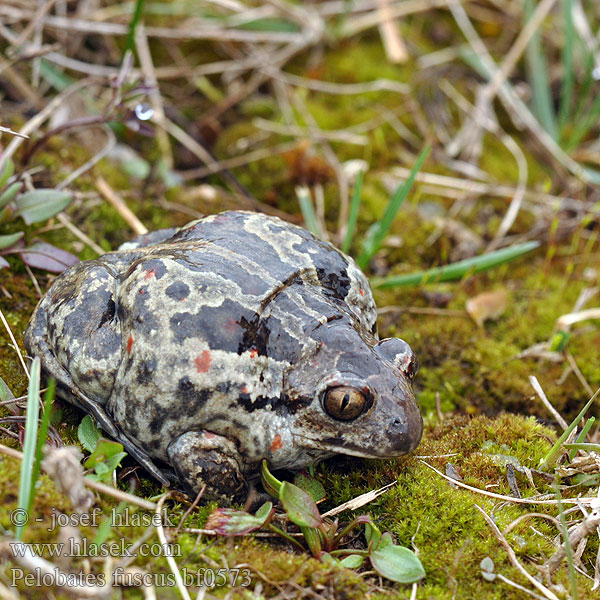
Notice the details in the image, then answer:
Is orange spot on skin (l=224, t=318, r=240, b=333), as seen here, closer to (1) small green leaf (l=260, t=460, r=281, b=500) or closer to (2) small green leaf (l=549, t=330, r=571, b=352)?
(1) small green leaf (l=260, t=460, r=281, b=500)

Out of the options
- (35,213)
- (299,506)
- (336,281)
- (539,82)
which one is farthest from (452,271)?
(539,82)

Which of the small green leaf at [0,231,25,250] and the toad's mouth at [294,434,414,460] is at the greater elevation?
the small green leaf at [0,231,25,250]

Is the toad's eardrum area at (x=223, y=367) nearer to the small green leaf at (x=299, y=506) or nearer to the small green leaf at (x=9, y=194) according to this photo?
the small green leaf at (x=299, y=506)

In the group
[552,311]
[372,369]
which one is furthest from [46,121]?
[552,311]

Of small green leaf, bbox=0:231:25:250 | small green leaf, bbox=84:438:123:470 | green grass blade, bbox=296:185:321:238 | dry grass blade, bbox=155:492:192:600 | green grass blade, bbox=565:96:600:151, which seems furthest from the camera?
green grass blade, bbox=565:96:600:151

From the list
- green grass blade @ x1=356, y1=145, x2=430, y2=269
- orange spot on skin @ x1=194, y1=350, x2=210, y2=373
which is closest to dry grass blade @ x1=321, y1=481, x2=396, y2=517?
orange spot on skin @ x1=194, y1=350, x2=210, y2=373

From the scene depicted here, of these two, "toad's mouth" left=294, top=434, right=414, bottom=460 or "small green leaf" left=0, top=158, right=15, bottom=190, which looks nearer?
"toad's mouth" left=294, top=434, right=414, bottom=460

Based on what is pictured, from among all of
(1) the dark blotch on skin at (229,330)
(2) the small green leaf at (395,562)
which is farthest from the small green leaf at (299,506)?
(1) the dark blotch on skin at (229,330)
